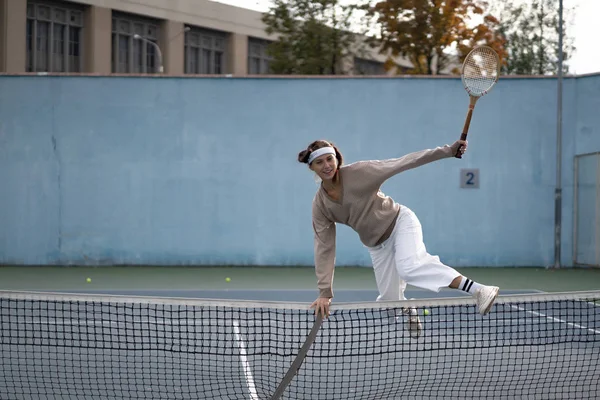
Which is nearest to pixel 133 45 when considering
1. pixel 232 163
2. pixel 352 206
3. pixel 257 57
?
pixel 257 57

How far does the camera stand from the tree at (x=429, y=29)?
26750mm

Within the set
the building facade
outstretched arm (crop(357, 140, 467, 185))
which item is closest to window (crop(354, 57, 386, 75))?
the building facade

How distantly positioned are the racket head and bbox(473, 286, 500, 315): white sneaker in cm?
131

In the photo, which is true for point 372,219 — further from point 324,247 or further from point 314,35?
point 314,35

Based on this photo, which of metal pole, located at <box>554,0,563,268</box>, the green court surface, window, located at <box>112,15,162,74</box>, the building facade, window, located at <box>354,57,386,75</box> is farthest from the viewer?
window, located at <box>354,57,386,75</box>

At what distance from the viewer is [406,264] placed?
5.43 m

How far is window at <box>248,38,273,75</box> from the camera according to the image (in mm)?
41562

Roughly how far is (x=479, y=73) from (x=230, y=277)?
919cm

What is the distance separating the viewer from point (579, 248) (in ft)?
52.5

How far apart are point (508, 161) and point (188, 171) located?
5.86 meters

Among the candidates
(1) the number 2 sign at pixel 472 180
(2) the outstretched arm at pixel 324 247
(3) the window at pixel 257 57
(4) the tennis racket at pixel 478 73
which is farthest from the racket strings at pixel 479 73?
(3) the window at pixel 257 57

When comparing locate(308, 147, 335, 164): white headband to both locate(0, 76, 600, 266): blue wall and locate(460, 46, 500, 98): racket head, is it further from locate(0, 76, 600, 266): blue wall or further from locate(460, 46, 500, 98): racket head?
locate(0, 76, 600, 266): blue wall

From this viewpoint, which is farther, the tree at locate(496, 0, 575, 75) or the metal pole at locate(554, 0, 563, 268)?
the tree at locate(496, 0, 575, 75)

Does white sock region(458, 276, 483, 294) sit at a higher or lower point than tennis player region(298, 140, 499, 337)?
lower
